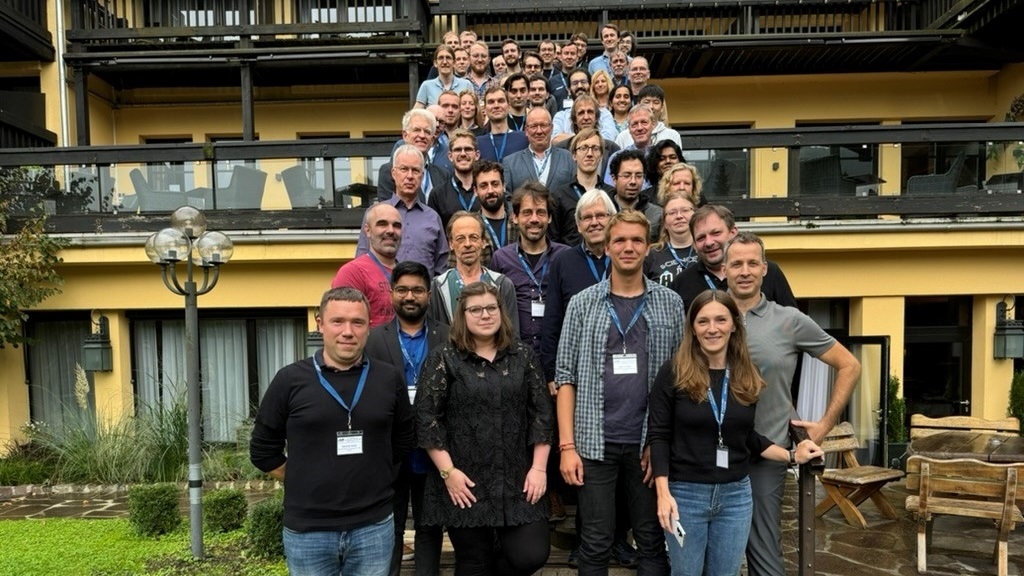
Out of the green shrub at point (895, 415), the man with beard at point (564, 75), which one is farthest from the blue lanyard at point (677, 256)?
the green shrub at point (895, 415)

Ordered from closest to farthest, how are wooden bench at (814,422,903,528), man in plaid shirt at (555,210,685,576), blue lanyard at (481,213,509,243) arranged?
man in plaid shirt at (555,210,685,576) → blue lanyard at (481,213,509,243) → wooden bench at (814,422,903,528)

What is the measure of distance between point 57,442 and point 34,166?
381cm

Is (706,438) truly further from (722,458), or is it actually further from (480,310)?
(480,310)

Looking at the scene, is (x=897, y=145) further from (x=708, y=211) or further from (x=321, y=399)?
(x=321, y=399)

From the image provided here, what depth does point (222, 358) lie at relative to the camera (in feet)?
33.3

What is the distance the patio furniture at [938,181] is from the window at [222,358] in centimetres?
862

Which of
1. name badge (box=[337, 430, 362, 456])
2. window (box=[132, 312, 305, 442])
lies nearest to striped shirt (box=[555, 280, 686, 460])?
name badge (box=[337, 430, 362, 456])

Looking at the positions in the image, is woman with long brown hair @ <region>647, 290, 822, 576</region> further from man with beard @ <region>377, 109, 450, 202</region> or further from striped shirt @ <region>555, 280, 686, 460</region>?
man with beard @ <region>377, 109, 450, 202</region>

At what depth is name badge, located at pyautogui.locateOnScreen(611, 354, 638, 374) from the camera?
3.36m

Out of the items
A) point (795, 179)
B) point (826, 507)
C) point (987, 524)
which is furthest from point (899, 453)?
point (795, 179)

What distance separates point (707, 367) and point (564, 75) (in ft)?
22.3

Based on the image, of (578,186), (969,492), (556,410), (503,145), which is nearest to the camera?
(556,410)

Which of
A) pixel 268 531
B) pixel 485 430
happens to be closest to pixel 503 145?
pixel 485 430

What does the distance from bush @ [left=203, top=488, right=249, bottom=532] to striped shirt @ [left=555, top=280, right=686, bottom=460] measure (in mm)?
4874
